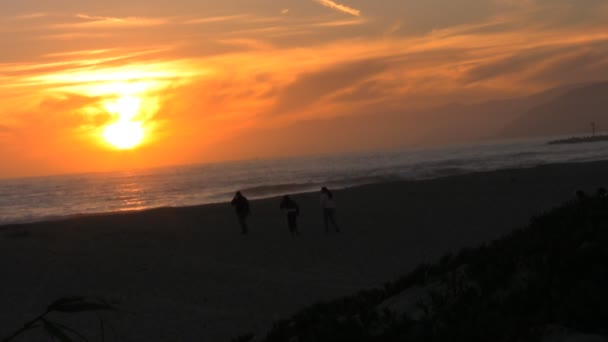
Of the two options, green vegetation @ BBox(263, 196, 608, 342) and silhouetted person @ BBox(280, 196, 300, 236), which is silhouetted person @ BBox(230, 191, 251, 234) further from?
green vegetation @ BBox(263, 196, 608, 342)

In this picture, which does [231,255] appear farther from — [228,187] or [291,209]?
[228,187]

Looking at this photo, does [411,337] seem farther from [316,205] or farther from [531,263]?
[316,205]

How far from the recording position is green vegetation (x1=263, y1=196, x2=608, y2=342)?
555 centimetres

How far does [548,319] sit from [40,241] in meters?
23.5

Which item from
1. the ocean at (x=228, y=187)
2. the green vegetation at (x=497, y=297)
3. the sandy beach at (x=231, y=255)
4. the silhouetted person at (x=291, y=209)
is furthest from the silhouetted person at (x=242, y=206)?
the ocean at (x=228, y=187)

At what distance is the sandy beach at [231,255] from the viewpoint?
48.1 feet

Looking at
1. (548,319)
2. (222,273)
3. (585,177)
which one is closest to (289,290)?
(222,273)

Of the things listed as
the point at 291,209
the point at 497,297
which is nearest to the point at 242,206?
the point at 291,209

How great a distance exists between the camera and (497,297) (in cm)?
648

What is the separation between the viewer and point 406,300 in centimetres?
802

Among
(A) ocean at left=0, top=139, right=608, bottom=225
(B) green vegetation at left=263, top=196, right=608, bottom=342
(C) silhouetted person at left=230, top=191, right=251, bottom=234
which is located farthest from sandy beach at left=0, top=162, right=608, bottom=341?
(A) ocean at left=0, top=139, right=608, bottom=225

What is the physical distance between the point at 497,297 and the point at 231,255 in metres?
15.7

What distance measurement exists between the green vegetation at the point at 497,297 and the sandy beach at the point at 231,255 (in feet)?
14.3

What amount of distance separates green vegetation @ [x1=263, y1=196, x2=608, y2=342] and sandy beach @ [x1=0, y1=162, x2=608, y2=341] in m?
4.35
